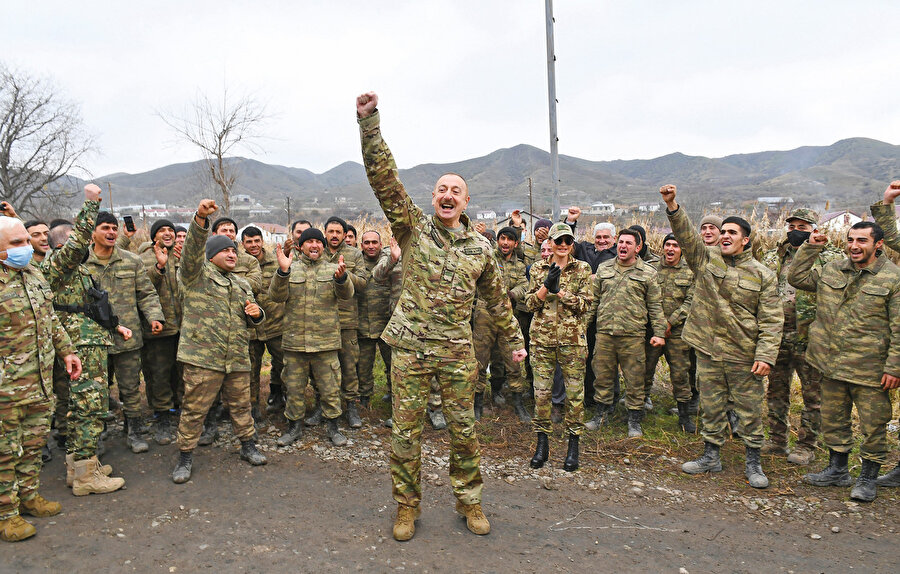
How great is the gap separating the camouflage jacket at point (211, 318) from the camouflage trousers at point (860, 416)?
5.57 m

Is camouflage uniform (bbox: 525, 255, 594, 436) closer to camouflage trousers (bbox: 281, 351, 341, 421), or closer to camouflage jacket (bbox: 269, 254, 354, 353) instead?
camouflage jacket (bbox: 269, 254, 354, 353)

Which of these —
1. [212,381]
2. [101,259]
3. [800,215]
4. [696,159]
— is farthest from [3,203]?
[696,159]

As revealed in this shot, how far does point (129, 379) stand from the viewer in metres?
5.20

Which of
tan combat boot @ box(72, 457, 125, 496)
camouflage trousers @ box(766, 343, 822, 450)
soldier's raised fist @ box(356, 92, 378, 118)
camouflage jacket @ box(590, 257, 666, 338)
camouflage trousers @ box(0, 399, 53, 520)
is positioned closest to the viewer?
soldier's raised fist @ box(356, 92, 378, 118)

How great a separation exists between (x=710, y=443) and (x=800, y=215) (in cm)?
255

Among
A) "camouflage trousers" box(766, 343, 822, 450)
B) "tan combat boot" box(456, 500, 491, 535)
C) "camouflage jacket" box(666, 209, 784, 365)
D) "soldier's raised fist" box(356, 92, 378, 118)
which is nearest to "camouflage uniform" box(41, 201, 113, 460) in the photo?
"soldier's raised fist" box(356, 92, 378, 118)

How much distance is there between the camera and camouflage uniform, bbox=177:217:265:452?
462 cm

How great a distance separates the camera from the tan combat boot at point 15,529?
346 cm

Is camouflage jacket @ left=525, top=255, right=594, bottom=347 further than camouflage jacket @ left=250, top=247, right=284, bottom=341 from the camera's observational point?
No

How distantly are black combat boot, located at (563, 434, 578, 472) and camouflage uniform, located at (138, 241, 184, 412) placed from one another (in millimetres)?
4443

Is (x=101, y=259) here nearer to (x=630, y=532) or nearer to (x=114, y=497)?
(x=114, y=497)

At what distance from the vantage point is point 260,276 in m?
6.17

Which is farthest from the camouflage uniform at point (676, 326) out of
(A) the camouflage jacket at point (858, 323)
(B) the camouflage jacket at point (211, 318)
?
(B) the camouflage jacket at point (211, 318)

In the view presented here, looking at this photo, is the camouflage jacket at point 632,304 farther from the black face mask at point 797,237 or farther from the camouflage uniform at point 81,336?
the camouflage uniform at point 81,336
